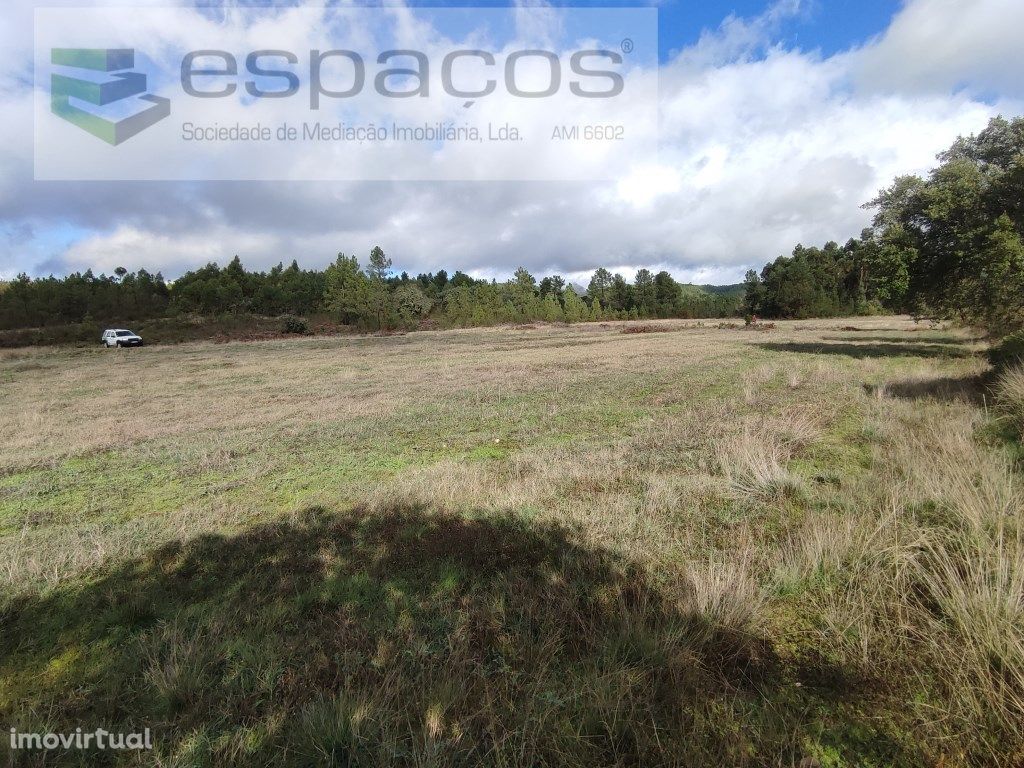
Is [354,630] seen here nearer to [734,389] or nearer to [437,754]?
[437,754]

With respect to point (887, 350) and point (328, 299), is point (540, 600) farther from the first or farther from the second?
point (328, 299)

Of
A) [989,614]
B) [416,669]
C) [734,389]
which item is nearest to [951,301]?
[734,389]

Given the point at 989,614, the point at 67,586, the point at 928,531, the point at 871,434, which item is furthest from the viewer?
the point at 871,434

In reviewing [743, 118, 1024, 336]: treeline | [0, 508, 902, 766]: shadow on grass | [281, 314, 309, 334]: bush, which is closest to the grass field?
[0, 508, 902, 766]: shadow on grass

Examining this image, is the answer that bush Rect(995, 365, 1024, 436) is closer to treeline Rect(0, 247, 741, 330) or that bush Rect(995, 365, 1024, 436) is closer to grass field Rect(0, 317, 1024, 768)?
grass field Rect(0, 317, 1024, 768)

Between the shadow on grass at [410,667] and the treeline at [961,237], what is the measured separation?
20167mm

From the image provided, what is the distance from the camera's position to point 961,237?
1656 centimetres

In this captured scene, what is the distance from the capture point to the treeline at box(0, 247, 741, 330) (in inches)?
2783

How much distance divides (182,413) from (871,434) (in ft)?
58.2

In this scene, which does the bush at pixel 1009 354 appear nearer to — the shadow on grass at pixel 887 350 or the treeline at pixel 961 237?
the treeline at pixel 961 237

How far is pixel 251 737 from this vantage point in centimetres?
249

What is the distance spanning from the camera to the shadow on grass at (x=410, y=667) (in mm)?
2385

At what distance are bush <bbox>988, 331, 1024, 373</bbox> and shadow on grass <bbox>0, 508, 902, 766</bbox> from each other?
13332mm

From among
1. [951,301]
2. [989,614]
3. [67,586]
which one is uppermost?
[951,301]
